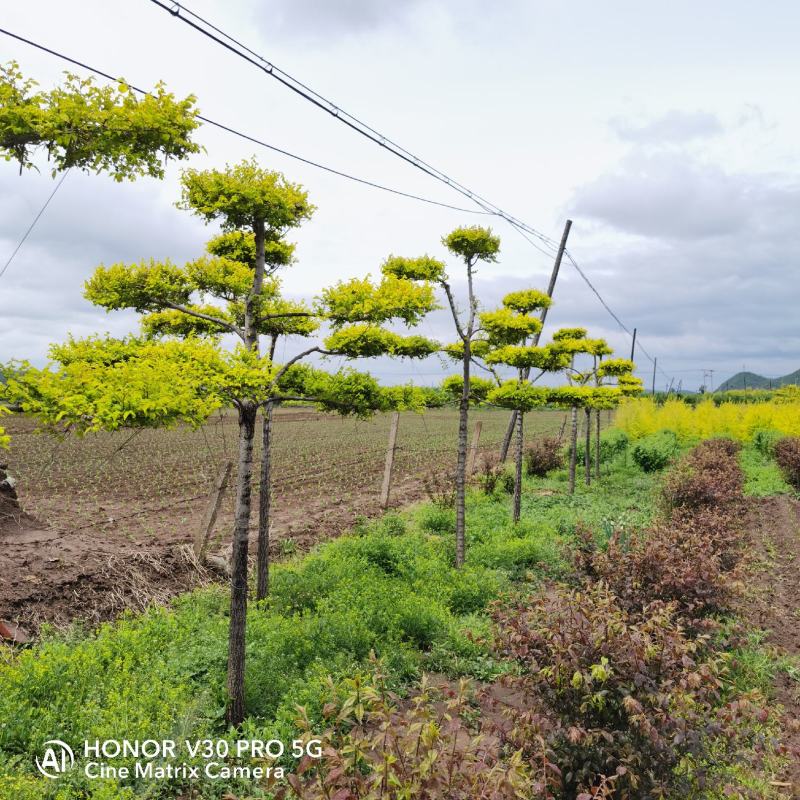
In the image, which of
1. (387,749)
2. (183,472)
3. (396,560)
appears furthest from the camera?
(183,472)

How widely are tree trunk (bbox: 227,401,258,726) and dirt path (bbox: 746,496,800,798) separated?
14.0 ft

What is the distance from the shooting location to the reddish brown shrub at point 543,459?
66.9 ft

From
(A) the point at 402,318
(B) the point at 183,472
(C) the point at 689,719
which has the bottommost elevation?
(B) the point at 183,472

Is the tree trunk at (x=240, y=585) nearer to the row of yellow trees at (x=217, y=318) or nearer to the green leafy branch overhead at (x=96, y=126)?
the row of yellow trees at (x=217, y=318)

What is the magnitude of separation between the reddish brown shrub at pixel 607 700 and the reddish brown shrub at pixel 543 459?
54.9 feet

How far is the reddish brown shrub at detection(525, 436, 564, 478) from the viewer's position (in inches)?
803

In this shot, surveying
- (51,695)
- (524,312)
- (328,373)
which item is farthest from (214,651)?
(524,312)

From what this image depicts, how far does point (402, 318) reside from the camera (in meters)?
6.11

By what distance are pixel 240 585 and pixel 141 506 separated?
34.6 feet

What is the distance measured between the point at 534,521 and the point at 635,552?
6330 mm

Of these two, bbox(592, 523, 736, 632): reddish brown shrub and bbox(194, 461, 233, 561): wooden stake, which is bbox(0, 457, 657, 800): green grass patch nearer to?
bbox(194, 461, 233, 561): wooden stake

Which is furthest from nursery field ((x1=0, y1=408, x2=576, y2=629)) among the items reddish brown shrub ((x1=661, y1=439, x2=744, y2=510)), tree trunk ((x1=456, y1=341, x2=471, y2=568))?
reddish brown shrub ((x1=661, y1=439, x2=744, y2=510))

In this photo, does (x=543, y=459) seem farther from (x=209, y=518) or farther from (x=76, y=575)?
(x=76, y=575)

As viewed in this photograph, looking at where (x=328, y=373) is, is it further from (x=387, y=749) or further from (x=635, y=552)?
(x=387, y=749)
